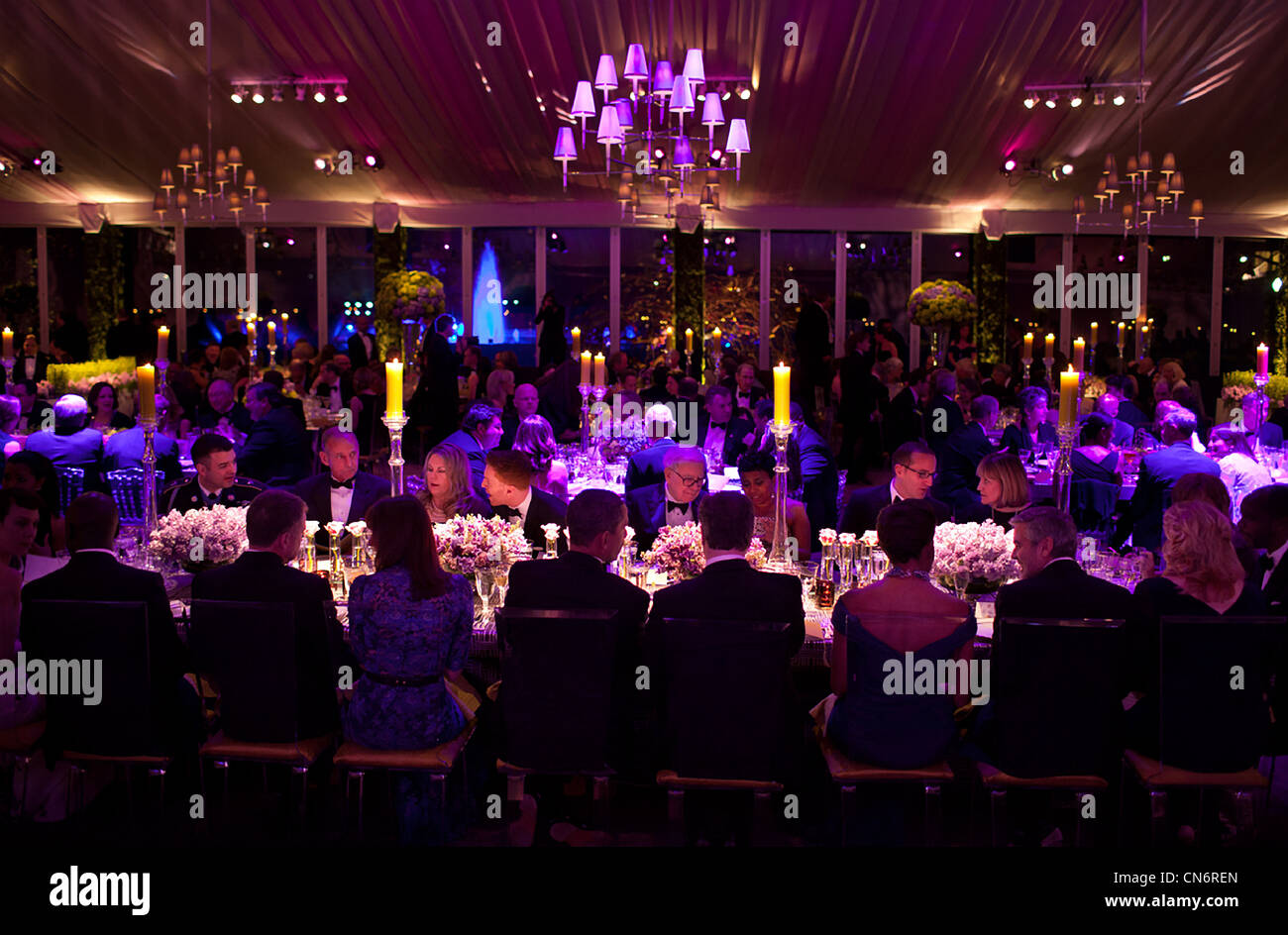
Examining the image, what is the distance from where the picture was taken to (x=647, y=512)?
5484 millimetres

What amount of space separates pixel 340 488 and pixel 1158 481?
392 centimetres

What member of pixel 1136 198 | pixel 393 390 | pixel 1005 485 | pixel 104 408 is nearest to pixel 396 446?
pixel 393 390

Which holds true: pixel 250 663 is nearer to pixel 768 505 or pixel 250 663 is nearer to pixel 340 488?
pixel 340 488

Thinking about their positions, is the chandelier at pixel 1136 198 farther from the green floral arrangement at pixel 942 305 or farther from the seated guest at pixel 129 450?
the seated guest at pixel 129 450

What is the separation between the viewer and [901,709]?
331 cm

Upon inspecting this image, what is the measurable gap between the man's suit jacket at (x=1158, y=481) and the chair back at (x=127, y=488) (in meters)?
5.01

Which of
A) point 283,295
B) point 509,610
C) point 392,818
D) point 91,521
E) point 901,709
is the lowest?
point 392,818

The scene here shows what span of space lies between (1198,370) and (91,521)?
51.8ft

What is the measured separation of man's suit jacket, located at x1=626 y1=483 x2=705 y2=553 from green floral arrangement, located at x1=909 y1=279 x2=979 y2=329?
761 centimetres

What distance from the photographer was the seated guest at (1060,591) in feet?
10.8

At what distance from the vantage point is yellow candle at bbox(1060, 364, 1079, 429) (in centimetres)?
427
